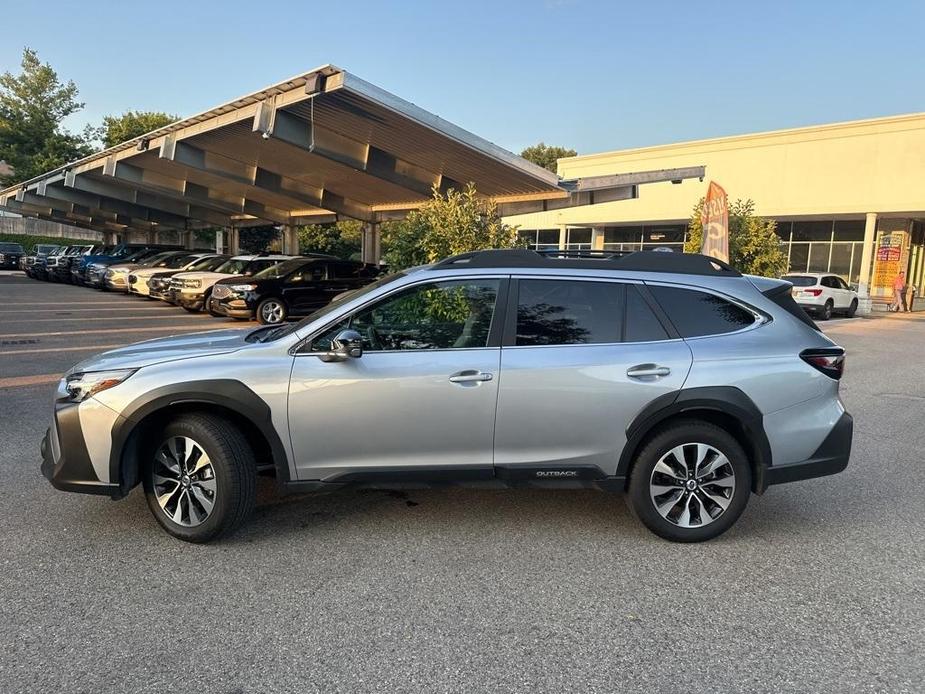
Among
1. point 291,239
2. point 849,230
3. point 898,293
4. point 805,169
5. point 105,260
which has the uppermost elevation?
point 805,169

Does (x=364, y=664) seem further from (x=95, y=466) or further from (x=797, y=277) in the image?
(x=797, y=277)

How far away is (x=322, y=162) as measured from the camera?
19.0 meters

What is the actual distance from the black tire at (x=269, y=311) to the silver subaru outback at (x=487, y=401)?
35.7 feet

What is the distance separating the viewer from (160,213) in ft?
123

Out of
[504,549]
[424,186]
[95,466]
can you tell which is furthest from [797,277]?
[95,466]

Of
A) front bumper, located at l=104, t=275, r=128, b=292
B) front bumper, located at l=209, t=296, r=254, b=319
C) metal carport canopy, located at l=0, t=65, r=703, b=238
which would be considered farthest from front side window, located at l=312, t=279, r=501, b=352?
front bumper, located at l=104, t=275, r=128, b=292

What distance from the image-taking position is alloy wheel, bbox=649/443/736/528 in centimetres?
396

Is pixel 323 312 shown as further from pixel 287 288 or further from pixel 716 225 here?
pixel 716 225

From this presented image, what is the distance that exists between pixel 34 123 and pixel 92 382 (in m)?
49.0

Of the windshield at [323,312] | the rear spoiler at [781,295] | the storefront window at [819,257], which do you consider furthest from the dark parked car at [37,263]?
the storefront window at [819,257]

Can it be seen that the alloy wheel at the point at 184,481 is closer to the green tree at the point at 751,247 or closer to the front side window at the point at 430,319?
the front side window at the point at 430,319

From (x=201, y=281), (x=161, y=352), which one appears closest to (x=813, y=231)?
(x=201, y=281)

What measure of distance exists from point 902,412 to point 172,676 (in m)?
8.38

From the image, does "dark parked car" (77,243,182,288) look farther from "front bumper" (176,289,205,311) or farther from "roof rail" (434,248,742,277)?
"roof rail" (434,248,742,277)
